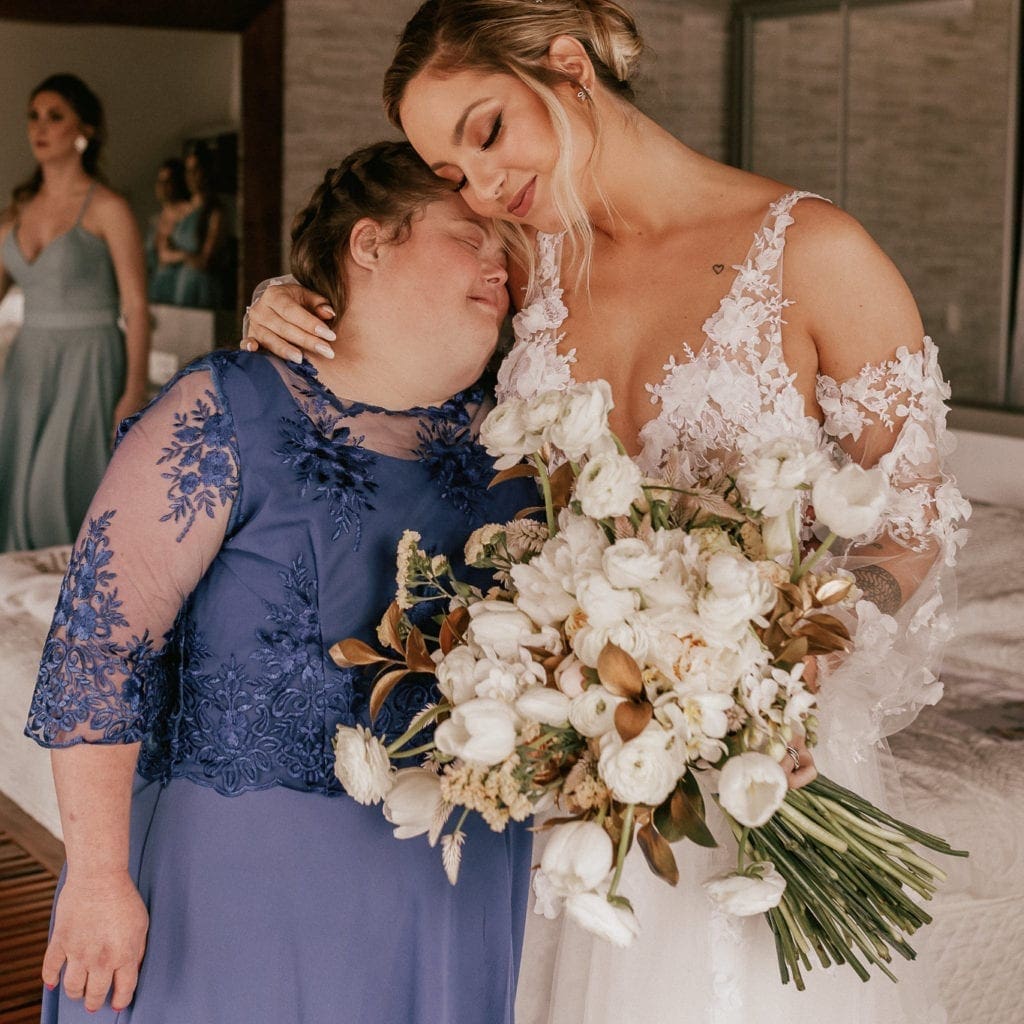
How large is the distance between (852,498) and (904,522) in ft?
1.49

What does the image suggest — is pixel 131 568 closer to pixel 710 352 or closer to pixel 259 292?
pixel 259 292

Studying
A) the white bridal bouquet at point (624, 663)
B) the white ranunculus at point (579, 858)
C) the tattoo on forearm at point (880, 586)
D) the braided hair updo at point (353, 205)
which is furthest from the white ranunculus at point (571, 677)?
the braided hair updo at point (353, 205)

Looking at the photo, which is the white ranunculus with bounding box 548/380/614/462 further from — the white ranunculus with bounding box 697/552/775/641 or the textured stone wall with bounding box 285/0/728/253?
the textured stone wall with bounding box 285/0/728/253

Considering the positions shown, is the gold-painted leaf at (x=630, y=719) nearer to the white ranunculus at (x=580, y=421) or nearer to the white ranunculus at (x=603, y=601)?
the white ranunculus at (x=603, y=601)

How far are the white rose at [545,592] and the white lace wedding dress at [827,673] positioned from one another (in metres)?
0.40

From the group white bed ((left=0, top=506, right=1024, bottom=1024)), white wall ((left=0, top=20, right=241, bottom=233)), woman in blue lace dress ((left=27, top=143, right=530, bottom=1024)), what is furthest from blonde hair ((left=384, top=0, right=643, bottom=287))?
white wall ((left=0, top=20, right=241, bottom=233))

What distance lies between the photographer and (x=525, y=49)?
1.79 metres

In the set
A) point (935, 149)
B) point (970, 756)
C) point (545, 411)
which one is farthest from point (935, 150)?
point (545, 411)

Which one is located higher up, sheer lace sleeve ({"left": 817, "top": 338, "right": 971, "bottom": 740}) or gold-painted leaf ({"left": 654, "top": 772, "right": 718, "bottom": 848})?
sheer lace sleeve ({"left": 817, "top": 338, "right": 971, "bottom": 740})

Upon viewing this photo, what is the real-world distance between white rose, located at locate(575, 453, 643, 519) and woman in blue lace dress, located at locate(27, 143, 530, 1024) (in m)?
0.40

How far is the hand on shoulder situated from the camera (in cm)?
175

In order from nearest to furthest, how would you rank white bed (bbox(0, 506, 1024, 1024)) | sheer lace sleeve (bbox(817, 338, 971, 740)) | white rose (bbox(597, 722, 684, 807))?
1. white rose (bbox(597, 722, 684, 807))
2. sheer lace sleeve (bbox(817, 338, 971, 740))
3. white bed (bbox(0, 506, 1024, 1024))

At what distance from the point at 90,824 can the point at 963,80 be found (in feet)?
12.7

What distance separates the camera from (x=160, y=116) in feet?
16.8
